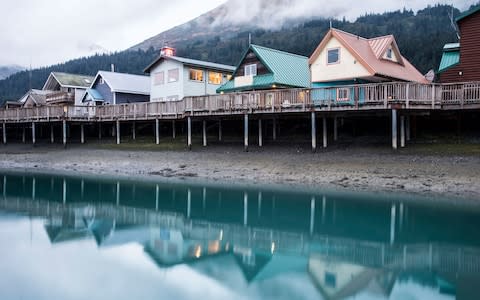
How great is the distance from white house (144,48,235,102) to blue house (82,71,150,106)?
4.52 meters

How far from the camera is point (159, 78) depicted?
4791 cm

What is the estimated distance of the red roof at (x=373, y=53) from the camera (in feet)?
104

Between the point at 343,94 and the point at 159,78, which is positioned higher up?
the point at 159,78

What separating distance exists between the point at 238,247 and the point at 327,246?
9.81 feet

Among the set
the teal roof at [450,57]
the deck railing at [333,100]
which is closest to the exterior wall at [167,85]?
the deck railing at [333,100]

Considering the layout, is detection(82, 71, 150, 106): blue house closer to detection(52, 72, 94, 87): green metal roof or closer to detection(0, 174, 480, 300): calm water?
detection(52, 72, 94, 87): green metal roof

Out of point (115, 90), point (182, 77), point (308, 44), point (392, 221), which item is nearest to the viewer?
point (392, 221)

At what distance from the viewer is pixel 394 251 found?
14781 mm

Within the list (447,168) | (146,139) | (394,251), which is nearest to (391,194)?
(447,168)

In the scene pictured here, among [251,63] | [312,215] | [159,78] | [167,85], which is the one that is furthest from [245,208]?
[159,78]

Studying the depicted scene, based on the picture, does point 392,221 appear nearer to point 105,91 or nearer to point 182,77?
point 182,77

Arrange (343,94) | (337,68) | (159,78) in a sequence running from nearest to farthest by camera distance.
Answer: (343,94) → (337,68) → (159,78)

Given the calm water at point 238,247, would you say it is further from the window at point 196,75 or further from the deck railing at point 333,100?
the window at point 196,75

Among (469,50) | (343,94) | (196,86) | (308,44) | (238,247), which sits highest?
(308,44)
